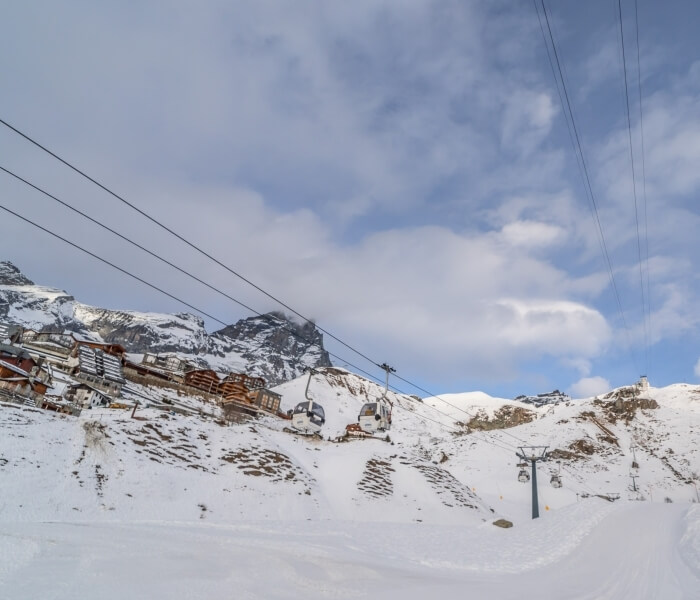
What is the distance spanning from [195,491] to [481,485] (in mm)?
51867

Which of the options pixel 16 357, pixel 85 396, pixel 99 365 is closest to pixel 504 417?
pixel 99 365

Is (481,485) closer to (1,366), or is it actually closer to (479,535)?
(479,535)

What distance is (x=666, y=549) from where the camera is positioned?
18.0 m

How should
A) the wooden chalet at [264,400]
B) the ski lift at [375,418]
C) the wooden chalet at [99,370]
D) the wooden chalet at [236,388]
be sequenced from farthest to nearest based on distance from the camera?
the wooden chalet at [264,400]
the wooden chalet at [236,388]
the wooden chalet at [99,370]
the ski lift at [375,418]

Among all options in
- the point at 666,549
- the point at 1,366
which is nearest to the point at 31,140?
the point at 666,549

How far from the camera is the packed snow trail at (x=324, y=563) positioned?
6.74 metres

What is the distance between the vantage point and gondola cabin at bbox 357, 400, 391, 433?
3481 centimetres

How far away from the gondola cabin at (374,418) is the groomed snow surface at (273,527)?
444 cm

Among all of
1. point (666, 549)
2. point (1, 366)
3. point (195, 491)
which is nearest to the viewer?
point (666, 549)

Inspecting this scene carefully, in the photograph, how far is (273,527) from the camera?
15125 millimetres

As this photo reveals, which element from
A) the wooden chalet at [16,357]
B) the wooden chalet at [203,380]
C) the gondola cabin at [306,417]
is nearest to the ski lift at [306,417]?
the gondola cabin at [306,417]

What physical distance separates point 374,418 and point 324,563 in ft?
83.5

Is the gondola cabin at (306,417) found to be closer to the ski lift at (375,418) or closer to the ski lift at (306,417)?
the ski lift at (306,417)

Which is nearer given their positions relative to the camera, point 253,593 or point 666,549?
point 253,593
